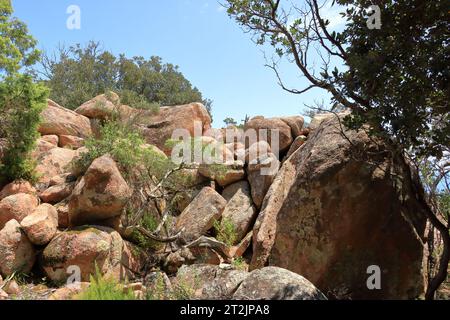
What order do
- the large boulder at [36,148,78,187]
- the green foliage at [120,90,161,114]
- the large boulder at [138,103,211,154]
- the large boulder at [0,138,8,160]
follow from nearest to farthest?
the large boulder at [0,138,8,160], the large boulder at [36,148,78,187], the large boulder at [138,103,211,154], the green foliage at [120,90,161,114]

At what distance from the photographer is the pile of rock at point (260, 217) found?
22.2 feet

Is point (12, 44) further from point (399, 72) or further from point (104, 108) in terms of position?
point (399, 72)

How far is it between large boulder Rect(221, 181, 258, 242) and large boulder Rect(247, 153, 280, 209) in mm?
234

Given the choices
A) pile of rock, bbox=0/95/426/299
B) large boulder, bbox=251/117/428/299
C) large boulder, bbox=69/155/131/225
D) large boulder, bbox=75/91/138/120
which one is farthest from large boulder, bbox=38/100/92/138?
large boulder, bbox=251/117/428/299

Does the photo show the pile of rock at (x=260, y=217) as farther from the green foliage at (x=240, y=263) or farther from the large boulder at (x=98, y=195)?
the green foliage at (x=240, y=263)

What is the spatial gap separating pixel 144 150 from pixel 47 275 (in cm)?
420

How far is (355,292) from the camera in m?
6.73

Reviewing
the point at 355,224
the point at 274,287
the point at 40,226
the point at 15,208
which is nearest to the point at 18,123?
the point at 15,208

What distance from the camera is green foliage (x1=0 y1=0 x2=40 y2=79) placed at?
510 inches

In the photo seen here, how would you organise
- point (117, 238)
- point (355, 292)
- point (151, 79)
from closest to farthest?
1. point (355, 292)
2. point (117, 238)
3. point (151, 79)

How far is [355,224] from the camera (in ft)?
22.7

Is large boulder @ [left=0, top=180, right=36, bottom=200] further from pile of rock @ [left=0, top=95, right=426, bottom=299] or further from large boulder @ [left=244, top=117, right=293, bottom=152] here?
large boulder @ [left=244, top=117, right=293, bottom=152]

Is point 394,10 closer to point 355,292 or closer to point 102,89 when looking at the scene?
point 355,292
